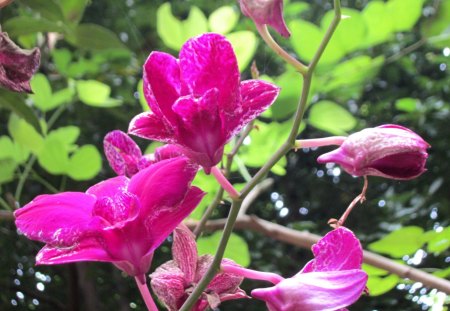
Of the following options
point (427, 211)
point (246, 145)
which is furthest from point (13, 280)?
point (427, 211)

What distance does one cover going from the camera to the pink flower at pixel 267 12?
21cm

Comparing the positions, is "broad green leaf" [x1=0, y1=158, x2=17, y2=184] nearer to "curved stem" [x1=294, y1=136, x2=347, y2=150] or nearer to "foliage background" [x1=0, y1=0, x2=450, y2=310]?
"foliage background" [x1=0, y1=0, x2=450, y2=310]

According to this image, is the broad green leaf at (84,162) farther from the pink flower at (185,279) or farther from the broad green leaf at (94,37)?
the pink flower at (185,279)

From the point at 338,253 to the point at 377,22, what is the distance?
1.20ft

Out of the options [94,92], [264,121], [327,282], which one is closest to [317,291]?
[327,282]

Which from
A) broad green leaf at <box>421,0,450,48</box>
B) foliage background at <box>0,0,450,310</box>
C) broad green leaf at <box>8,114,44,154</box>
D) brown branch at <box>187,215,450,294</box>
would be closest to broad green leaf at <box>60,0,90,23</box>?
foliage background at <box>0,0,450,310</box>

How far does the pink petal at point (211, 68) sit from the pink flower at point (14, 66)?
7cm

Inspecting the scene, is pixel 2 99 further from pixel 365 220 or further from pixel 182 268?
pixel 365 220

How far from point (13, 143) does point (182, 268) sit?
41 cm

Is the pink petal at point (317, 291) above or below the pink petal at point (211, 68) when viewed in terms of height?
below

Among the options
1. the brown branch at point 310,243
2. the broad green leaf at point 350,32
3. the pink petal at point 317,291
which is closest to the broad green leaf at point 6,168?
the brown branch at point 310,243

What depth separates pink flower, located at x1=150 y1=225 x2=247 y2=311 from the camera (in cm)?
23

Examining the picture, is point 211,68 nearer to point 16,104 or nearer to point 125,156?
point 125,156

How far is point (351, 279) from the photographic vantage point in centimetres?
19
